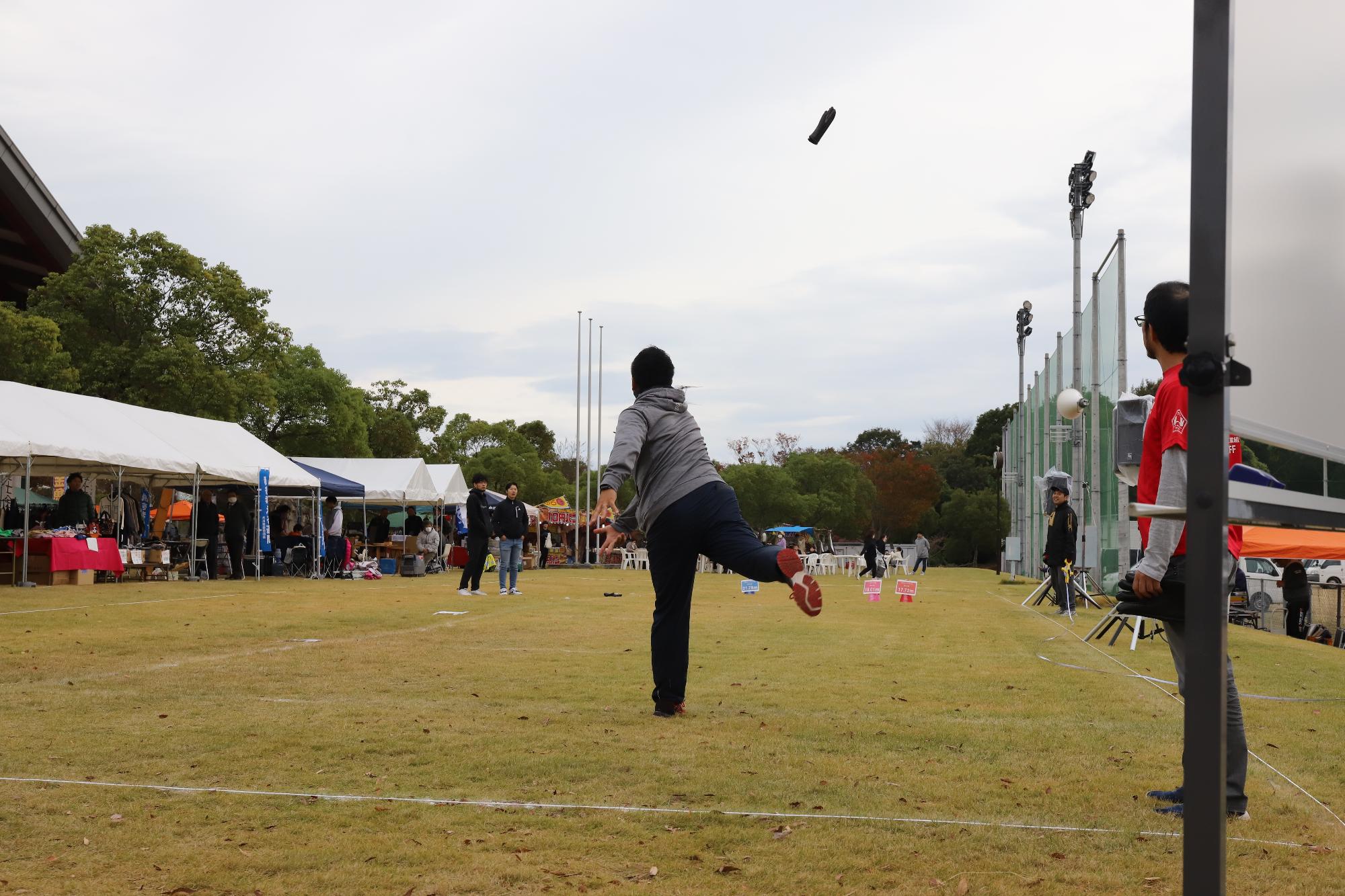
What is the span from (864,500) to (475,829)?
74.4 m

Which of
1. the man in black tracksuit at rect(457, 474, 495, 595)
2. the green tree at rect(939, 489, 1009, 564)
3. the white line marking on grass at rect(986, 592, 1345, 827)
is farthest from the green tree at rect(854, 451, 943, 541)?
the white line marking on grass at rect(986, 592, 1345, 827)

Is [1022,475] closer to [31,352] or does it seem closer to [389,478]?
[389,478]

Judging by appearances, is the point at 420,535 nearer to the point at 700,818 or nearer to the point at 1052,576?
the point at 1052,576

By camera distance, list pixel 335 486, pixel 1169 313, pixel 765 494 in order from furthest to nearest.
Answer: pixel 765 494
pixel 335 486
pixel 1169 313

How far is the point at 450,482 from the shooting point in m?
39.3

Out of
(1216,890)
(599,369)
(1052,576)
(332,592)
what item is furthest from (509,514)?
(599,369)

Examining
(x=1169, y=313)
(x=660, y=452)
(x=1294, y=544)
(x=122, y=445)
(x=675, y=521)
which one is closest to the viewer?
(x=1169, y=313)

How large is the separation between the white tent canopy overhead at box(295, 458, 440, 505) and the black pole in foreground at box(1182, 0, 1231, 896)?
101 ft

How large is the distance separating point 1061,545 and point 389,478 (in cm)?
2106

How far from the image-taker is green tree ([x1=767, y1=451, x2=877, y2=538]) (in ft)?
241

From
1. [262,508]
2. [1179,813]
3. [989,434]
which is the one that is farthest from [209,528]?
[989,434]

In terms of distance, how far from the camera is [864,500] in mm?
77062

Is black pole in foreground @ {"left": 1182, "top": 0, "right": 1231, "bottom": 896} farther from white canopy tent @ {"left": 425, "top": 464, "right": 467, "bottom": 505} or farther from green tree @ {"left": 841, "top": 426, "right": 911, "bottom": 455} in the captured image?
green tree @ {"left": 841, "top": 426, "right": 911, "bottom": 455}

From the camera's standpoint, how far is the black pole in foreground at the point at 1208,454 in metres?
2.17
